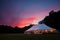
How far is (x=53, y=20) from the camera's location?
145 ft

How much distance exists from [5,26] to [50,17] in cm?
1070

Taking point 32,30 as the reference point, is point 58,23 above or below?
above

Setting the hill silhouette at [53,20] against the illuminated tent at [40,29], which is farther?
the hill silhouette at [53,20]

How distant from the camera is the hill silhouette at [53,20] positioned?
139 ft

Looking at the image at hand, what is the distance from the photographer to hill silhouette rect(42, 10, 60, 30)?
42.2m

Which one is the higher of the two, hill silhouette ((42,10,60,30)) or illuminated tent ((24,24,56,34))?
hill silhouette ((42,10,60,30))

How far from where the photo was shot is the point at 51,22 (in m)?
43.2

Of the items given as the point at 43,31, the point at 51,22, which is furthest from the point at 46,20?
the point at 43,31

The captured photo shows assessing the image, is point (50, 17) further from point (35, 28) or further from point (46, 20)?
point (35, 28)

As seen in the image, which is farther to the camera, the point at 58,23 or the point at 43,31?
the point at 58,23

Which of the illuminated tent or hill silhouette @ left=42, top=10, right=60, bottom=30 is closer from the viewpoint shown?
the illuminated tent

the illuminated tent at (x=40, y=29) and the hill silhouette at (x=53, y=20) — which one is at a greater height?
the hill silhouette at (x=53, y=20)

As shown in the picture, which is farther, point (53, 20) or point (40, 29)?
point (53, 20)

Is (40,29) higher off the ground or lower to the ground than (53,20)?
lower
